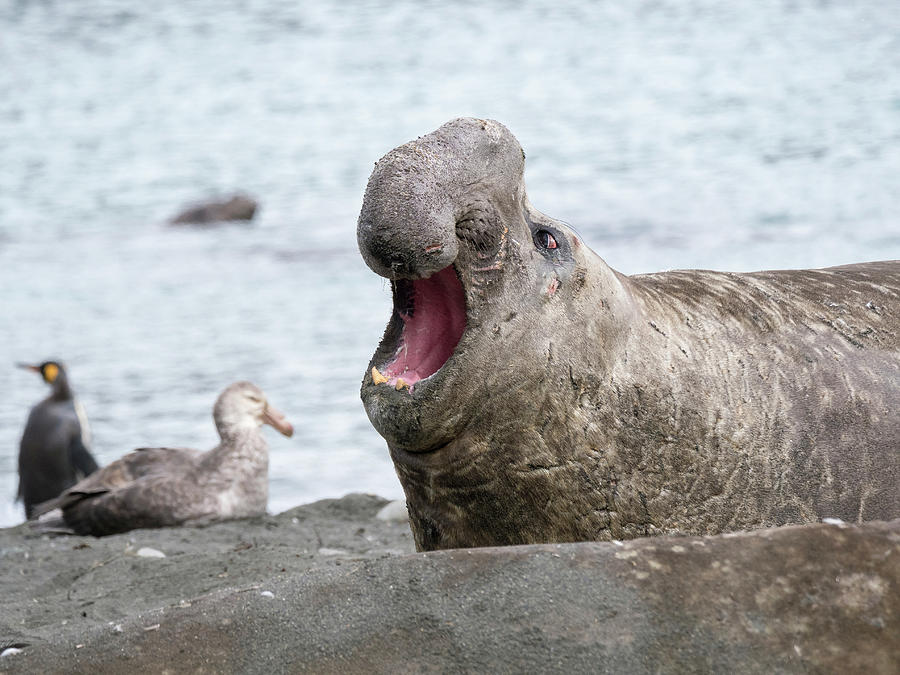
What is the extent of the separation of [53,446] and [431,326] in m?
6.56

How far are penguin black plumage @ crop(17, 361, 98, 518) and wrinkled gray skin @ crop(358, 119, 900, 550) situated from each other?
237 inches

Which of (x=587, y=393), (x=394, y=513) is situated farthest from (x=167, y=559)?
(x=587, y=393)

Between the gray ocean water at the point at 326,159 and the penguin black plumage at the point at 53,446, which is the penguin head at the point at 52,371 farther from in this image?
the gray ocean water at the point at 326,159

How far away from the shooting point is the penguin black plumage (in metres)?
8.63

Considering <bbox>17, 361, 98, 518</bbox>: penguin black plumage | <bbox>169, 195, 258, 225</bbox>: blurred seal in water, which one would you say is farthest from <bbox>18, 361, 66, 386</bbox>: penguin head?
<bbox>169, 195, 258, 225</bbox>: blurred seal in water

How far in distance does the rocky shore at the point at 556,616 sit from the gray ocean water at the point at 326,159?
4.12 ft

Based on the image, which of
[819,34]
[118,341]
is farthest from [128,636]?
[819,34]

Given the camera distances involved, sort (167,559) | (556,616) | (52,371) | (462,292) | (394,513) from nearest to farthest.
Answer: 1. (556,616)
2. (462,292)
3. (167,559)
4. (394,513)
5. (52,371)

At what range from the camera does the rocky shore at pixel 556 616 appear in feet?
6.66

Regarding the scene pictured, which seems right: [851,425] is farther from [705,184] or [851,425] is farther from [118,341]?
[705,184]

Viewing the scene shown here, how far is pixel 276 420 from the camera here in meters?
7.56

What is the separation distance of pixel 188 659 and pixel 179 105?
27.4 meters

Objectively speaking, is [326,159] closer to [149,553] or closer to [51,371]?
[51,371]

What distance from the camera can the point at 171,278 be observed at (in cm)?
1416
